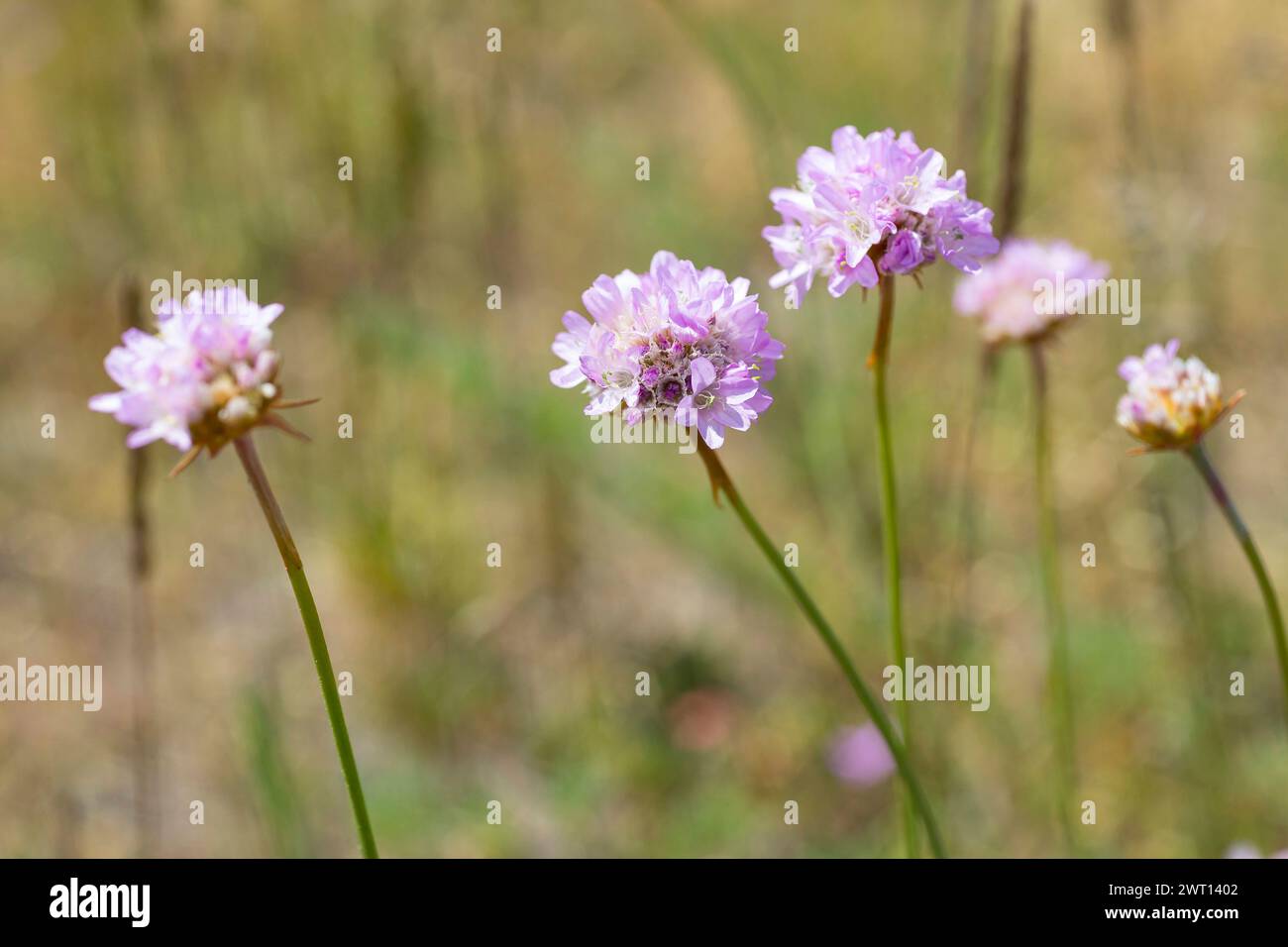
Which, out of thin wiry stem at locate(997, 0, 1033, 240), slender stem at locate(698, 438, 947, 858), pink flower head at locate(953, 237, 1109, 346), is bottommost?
slender stem at locate(698, 438, 947, 858)

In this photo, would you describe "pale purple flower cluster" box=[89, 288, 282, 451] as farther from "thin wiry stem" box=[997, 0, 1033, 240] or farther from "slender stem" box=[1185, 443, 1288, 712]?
"thin wiry stem" box=[997, 0, 1033, 240]

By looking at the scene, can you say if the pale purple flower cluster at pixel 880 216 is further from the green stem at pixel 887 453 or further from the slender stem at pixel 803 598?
the slender stem at pixel 803 598

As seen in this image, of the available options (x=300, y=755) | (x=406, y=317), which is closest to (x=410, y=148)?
(x=406, y=317)

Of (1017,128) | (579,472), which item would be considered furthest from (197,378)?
(579,472)

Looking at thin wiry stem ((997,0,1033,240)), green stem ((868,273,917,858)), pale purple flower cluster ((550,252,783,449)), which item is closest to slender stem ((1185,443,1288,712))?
green stem ((868,273,917,858))

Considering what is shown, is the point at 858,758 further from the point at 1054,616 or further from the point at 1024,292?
the point at 1024,292
